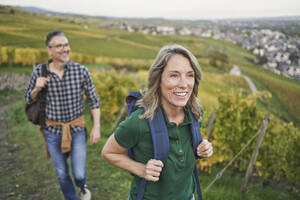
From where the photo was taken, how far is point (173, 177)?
148 cm

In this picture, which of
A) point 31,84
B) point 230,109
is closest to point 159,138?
point 31,84

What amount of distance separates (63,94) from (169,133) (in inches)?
72.5

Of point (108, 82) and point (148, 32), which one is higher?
point (148, 32)

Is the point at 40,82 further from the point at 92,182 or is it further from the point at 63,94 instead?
the point at 92,182

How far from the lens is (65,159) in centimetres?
290

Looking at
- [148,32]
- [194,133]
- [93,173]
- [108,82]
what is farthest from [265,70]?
[148,32]

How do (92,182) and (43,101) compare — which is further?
(92,182)

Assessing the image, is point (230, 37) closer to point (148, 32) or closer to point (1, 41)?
point (1, 41)

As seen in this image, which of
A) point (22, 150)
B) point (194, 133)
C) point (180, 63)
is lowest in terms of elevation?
point (22, 150)

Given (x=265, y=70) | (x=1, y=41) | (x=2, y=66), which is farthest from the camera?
(x=1, y=41)

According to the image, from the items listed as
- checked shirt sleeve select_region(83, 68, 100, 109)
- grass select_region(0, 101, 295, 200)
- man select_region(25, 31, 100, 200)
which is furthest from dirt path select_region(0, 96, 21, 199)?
checked shirt sleeve select_region(83, 68, 100, 109)

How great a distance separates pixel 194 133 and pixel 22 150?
6.17 metres

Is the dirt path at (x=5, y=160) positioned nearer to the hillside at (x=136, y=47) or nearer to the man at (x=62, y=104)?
the man at (x=62, y=104)

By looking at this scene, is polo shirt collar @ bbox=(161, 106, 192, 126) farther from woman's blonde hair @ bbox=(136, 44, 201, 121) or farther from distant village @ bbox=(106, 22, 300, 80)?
distant village @ bbox=(106, 22, 300, 80)
